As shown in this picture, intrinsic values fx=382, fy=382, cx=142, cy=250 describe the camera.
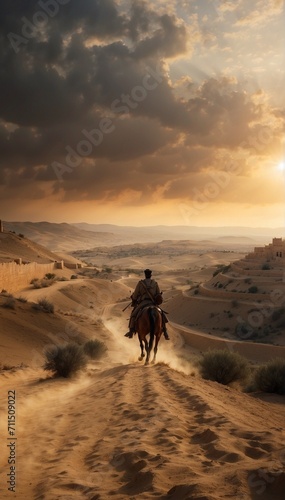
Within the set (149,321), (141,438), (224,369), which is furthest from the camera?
(224,369)

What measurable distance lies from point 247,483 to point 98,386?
7.27 m

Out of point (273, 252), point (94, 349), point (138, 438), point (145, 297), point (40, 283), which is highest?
point (273, 252)

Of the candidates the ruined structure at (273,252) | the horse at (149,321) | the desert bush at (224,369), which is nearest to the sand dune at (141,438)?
the horse at (149,321)

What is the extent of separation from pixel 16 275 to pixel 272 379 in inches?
Answer: 1200

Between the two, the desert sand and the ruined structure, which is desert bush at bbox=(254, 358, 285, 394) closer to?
the desert sand

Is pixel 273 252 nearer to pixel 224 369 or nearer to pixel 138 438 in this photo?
pixel 224 369

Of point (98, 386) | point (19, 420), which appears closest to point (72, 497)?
point (19, 420)

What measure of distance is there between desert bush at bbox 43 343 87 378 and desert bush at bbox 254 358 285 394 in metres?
5.99

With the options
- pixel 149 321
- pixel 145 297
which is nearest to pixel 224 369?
pixel 149 321

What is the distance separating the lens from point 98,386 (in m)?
A: 10.6

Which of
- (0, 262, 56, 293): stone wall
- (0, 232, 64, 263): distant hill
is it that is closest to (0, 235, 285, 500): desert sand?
(0, 262, 56, 293): stone wall

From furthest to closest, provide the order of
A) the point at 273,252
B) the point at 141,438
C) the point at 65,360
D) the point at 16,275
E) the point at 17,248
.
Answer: the point at 17,248 → the point at 273,252 → the point at 16,275 → the point at 65,360 → the point at 141,438

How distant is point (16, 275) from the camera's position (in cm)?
3753

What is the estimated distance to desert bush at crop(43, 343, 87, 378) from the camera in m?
12.8
